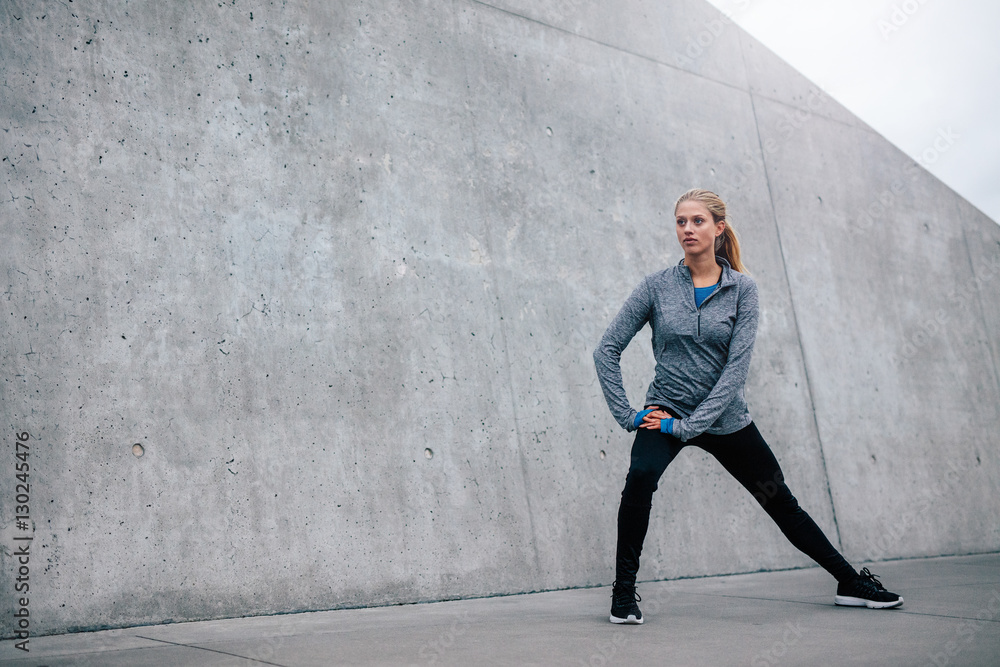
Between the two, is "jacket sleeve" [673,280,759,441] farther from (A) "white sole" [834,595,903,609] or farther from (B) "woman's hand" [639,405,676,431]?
(A) "white sole" [834,595,903,609]

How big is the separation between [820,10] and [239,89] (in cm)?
339

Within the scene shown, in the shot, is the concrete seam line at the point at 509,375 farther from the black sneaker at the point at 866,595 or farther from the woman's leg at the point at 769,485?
the black sneaker at the point at 866,595

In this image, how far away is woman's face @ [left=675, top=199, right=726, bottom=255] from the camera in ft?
9.95

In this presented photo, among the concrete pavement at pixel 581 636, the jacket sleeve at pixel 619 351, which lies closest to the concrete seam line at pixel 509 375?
the concrete pavement at pixel 581 636

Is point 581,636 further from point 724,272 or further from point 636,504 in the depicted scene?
point 724,272

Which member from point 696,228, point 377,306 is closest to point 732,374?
point 696,228

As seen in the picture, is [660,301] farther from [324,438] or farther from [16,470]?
[16,470]

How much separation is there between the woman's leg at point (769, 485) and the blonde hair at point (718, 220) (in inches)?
26.0

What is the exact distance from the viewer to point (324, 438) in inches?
132

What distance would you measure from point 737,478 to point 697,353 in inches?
19.1

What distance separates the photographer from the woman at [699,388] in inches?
111

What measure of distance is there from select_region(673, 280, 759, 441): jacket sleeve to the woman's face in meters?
0.21

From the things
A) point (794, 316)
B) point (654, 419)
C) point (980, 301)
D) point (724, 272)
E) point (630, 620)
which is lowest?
point (630, 620)

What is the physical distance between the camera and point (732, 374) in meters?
2.88
